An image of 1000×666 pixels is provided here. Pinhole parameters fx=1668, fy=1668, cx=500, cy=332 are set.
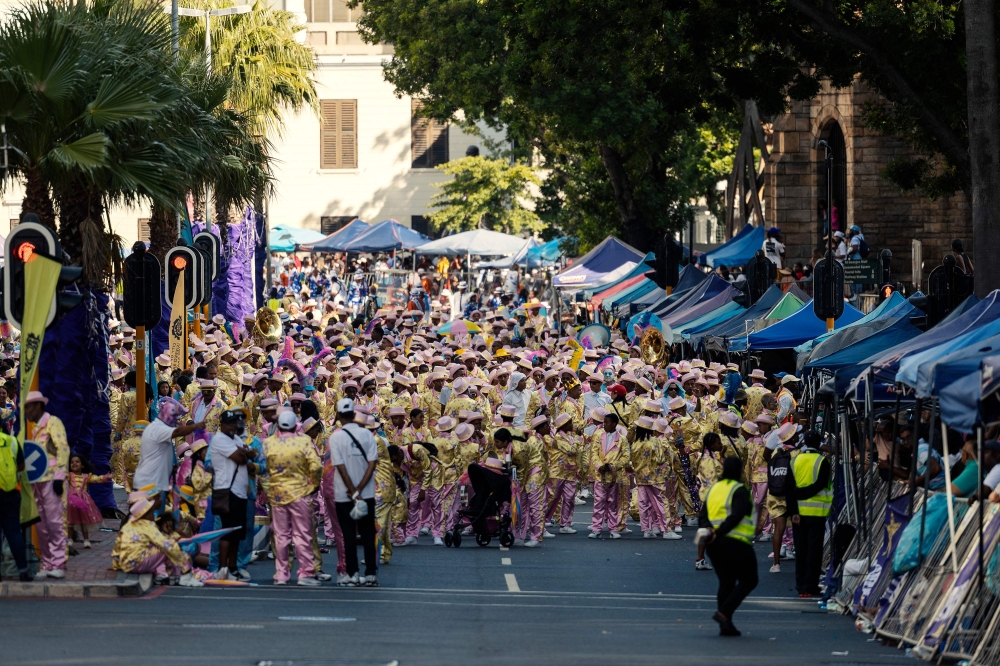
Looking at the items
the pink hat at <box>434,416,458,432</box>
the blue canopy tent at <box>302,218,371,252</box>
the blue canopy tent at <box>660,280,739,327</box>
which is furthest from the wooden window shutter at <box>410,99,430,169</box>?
the pink hat at <box>434,416,458,432</box>

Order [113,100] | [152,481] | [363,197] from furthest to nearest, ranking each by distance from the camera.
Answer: [363,197] → [113,100] → [152,481]

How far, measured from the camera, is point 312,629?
13234 millimetres

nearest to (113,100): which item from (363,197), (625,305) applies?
(625,305)

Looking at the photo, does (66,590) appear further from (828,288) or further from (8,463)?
(828,288)

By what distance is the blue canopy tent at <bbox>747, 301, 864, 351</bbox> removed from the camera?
24266 millimetres

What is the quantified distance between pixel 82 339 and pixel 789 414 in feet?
28.3

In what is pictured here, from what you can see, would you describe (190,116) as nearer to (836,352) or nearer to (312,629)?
(836,352)

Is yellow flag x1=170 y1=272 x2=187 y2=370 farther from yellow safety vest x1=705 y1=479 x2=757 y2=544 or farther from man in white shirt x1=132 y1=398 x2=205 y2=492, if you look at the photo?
yellow safety vest x1=705 y1=479 x2=757 y2=544

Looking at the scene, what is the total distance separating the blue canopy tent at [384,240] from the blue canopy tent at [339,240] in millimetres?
454

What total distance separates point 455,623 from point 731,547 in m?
2.37

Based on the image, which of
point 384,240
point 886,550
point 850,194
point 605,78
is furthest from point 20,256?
point 384,240

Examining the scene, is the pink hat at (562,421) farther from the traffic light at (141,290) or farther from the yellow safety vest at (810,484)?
the traffic light at (141,290)

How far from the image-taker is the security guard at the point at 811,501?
15852mm

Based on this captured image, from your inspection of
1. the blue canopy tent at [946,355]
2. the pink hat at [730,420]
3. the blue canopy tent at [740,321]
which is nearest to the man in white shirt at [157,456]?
the pink hat at [730,420]
